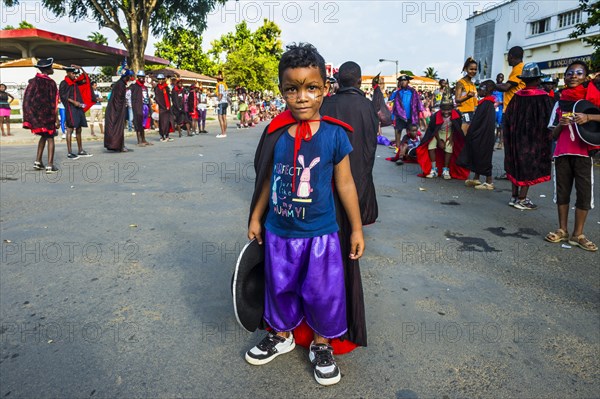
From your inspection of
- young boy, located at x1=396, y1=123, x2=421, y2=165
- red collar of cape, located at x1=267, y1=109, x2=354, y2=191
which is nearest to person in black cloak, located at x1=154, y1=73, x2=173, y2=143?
young boy, located at x1=396, y1=123, x2=421, y2=165

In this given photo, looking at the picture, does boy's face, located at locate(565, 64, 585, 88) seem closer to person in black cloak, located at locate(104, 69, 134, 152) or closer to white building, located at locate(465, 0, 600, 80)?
person in black cloak, located at locate(104, 69, 134, 152)

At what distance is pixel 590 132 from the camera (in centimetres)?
448

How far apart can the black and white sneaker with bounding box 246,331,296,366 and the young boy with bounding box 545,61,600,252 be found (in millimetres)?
3514

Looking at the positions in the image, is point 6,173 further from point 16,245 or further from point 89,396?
point 89,396

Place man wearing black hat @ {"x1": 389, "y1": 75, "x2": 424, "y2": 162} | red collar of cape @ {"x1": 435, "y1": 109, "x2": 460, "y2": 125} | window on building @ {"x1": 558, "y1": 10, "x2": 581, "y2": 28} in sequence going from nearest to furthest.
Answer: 1. red collar of cape @ {"x1": 435, "y1": 109, "x2": 460, "y2": 125}
2. man wearing black hat @ {"x1": 389, "y1": 75, "x2": 424, "y2": 162}
3. window on building @ {"x1": 558, "y1": 10, "x2": 581, "y2": 28}

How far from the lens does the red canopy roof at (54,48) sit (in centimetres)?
2783

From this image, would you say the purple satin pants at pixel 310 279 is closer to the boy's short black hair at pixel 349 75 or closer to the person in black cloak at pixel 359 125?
the person in black cloak at pixel 359 125

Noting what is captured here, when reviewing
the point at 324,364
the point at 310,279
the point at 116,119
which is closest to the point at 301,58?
the point at 310,279

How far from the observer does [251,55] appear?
42625 mm

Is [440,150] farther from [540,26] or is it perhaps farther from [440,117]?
[540,26]

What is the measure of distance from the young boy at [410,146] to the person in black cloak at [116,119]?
6.78 meters

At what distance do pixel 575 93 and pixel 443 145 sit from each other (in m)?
3.75

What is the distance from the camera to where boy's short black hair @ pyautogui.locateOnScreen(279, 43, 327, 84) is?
89.1 inches

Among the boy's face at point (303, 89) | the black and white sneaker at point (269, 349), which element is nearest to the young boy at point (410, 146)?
the black and white sneaker at point (269, 349)
